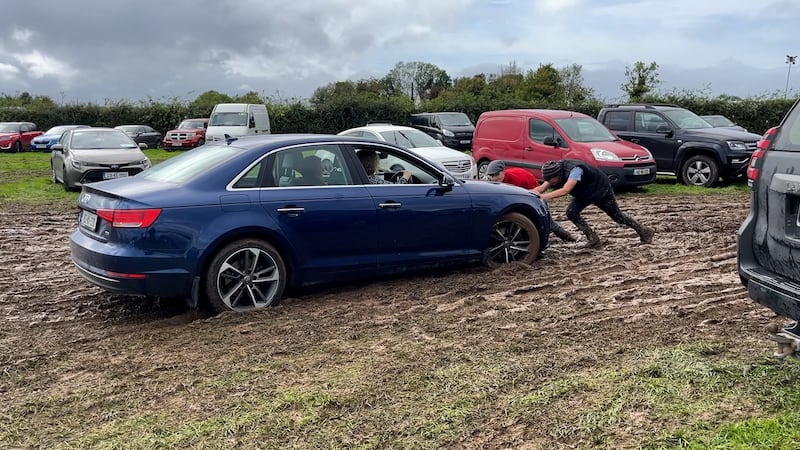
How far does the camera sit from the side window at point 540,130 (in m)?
14.4

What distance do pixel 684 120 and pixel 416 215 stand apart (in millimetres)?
11593

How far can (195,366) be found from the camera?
4.69 meters

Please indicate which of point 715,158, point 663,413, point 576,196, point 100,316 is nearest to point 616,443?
point 663,413

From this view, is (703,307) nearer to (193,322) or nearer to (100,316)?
(193,322)

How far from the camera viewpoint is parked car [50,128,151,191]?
575 inches

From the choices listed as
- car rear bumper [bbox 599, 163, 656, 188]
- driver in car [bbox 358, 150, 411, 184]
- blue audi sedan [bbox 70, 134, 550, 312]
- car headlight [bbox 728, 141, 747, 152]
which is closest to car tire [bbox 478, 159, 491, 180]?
car rear bumper [bbox 599, 163, 656, 188]

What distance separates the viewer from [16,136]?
106 ft

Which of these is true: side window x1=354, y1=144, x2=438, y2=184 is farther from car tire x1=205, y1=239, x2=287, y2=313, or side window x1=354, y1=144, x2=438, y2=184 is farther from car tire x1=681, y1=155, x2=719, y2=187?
car tire x1=681, y1=155, x2=719, y2=187

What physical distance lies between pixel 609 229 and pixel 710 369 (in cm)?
581

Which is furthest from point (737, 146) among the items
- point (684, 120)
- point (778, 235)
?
point (778, 235)

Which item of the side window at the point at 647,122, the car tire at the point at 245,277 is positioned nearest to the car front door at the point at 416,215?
the car tire at the point at 245,277

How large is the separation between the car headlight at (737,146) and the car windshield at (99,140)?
1303 cm

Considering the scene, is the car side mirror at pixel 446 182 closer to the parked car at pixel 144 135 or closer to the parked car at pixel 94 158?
the parked car at pixel 94 158

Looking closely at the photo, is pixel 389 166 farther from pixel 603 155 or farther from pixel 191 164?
pixel 603 155
